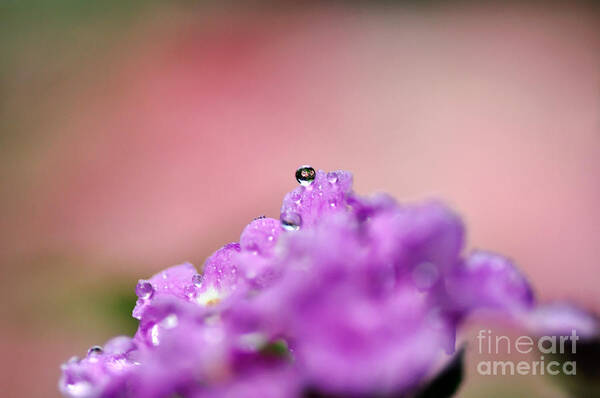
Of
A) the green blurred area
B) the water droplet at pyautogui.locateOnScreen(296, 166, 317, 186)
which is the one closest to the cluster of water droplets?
the water droplet at pyautogui.locateOnScreen(296, 166, 317, 186)

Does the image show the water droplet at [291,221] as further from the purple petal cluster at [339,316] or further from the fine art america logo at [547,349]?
the fine art america logo at [547,349]

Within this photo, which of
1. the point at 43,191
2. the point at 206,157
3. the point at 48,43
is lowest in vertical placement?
the point at 43,191

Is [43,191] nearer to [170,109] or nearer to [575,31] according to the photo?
[170,109]

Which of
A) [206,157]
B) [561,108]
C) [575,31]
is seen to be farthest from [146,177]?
[575,31]

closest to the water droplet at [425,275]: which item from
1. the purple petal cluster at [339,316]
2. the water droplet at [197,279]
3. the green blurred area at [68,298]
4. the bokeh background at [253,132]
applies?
the purple petal cluster at [339,316]

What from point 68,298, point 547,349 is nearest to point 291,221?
point 547,349

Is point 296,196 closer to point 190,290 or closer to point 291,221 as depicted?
point 291,221
